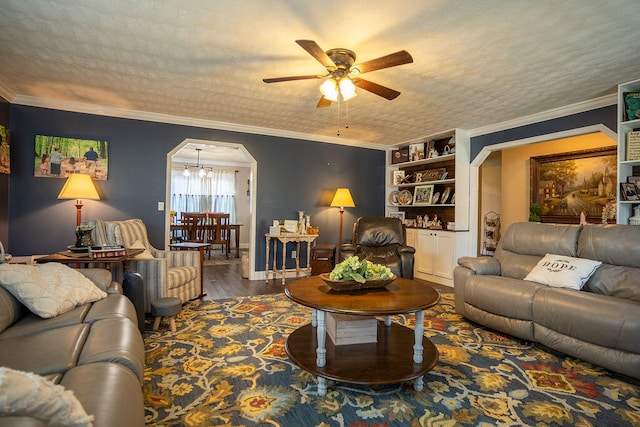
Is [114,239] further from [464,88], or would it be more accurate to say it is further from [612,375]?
[612,375]

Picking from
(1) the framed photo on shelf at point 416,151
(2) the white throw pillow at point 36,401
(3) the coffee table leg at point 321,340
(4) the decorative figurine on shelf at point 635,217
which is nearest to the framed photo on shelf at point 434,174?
(1) the framed photo on shelf at point 416,151

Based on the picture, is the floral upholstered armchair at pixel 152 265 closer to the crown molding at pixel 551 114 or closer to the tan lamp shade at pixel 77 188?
the tan lamp shade at pixel 77 188

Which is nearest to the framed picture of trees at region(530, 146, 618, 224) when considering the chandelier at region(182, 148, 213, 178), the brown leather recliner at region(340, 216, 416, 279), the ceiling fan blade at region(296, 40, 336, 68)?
the brown leather recliner at region(340, 216, 416, 279)

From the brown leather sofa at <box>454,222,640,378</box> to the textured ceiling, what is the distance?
4.71 feet

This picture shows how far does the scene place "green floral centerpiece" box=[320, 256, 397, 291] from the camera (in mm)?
2164

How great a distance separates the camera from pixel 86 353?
139 cm

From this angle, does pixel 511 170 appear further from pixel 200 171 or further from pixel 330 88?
pixel 200 171

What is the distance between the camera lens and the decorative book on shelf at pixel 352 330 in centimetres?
218

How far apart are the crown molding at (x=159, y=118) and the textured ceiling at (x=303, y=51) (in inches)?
3.2

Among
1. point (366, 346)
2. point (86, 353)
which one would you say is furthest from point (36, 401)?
point (366, 346)

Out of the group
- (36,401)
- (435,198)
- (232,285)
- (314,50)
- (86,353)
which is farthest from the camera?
(435,198)

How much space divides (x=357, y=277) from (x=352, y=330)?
0.36m

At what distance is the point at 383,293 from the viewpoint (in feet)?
7.22

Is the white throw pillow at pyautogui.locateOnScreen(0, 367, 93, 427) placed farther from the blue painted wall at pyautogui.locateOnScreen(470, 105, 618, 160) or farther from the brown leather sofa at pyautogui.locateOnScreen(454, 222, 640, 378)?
the blue painted wall at pyautogui.locateOnScreen(470, 105, 618, 160)
